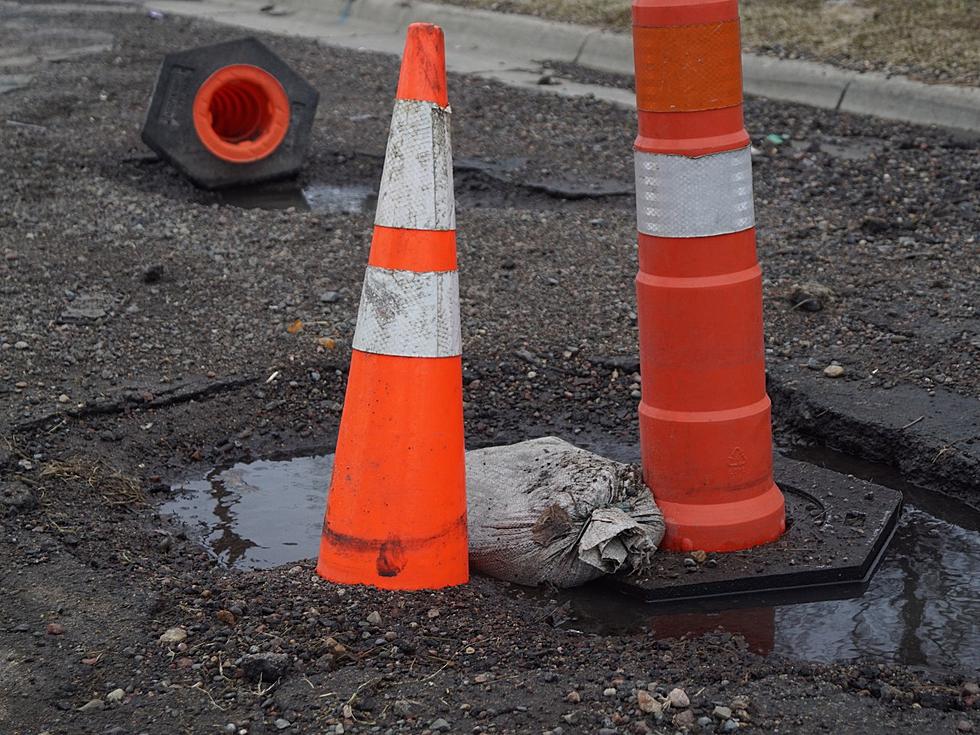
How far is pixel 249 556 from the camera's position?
12.1 ft

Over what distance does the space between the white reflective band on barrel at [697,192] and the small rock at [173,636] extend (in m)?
1.44

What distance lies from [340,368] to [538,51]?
6.77 metres

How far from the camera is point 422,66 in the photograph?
3.13 m

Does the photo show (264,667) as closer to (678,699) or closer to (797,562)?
(678,699)

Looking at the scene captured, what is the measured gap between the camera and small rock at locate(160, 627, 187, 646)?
2.97m

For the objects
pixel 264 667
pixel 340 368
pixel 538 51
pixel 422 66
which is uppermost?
pixel 422 66

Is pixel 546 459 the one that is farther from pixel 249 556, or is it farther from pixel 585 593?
pixel 249 556

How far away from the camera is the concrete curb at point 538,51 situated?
805 centimetres

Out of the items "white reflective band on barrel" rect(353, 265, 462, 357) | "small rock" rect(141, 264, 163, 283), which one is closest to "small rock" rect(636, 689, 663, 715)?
"white reflective band on barrel" rect(353, 265, 462, 357)

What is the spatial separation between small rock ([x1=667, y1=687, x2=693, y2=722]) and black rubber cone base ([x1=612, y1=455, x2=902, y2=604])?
58cm

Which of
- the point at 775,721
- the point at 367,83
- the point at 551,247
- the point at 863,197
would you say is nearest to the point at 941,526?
the point at 775,721

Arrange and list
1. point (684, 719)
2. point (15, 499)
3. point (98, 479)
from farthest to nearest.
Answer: point (98, 479) → point (15, 499) → point (684, 719)

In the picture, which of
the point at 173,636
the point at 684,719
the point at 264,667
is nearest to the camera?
the point at 684,719

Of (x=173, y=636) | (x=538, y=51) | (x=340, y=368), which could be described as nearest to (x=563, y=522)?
(x=173, y=636)
